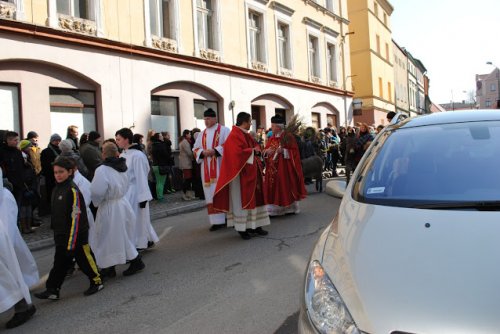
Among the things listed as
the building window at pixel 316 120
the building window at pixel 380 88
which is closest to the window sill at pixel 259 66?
the building window at pixel 316 120

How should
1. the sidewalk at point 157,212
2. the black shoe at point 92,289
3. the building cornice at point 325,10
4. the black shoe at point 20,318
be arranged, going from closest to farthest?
the black shoe at point 20,318, the black shoe at point 92,289, the sidewalk at point 157,212, the building cornice at point 325,10

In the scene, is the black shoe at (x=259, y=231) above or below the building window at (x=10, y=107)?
below

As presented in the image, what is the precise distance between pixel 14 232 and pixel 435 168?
3970 mm

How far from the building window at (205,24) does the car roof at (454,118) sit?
14201 mm

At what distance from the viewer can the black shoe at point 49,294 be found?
481cm

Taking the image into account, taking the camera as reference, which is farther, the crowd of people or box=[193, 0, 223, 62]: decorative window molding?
box=[193, 0, 223, 62]: decorative window molding

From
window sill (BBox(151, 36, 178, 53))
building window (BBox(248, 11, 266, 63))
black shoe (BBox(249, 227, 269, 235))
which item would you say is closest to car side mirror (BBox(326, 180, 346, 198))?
black shoe (BBox(249, 227, 269, 235))

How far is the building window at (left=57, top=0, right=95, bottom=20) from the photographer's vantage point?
12.4 metres

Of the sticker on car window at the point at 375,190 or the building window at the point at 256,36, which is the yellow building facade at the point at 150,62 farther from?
the sticker on car window at the point at 375,190

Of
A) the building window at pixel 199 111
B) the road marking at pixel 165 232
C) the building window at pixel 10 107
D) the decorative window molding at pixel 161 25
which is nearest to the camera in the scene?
the road marking at pixel 165 232

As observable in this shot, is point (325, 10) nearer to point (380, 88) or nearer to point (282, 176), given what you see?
point (380, 88)

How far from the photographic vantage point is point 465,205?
255 cm

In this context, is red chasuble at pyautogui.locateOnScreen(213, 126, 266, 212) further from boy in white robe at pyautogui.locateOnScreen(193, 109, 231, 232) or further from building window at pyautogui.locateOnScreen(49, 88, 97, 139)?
building window at pyautogui.locateOnScreen(49, 88, 97, 139)

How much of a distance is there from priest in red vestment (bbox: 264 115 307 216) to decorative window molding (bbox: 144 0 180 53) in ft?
24.5
